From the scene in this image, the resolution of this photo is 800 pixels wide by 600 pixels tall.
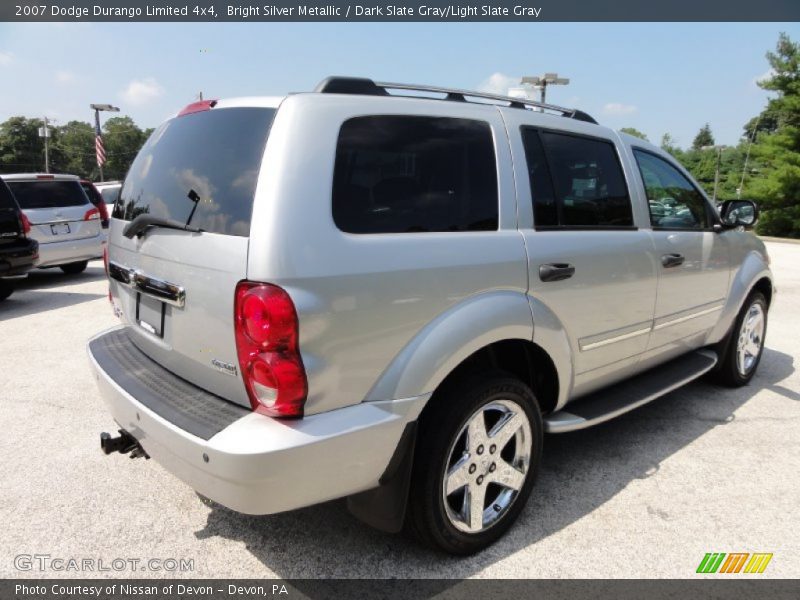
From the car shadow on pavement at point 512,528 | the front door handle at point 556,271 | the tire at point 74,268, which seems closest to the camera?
the car shadow on pavement at point 512,528

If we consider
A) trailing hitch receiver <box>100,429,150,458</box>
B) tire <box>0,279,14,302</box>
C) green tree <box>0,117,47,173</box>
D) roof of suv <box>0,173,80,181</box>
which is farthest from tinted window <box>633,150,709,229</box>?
green tree <box>0,117,47,173</box>

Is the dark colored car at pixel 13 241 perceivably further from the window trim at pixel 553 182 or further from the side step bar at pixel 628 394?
the side step bar at pixel 628 394

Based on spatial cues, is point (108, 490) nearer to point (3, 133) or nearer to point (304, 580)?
point (304, 580)

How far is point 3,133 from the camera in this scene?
6719 centimetres

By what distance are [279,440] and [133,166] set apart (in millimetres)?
1913

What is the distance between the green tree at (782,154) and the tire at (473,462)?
2743 cm

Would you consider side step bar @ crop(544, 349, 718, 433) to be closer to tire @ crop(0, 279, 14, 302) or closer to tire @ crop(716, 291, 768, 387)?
tire @ crop(716, 291, 768, 387)

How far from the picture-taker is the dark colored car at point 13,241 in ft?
23.6

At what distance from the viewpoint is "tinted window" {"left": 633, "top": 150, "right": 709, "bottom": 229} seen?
3438mm

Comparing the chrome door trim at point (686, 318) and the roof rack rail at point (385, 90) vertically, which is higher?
the roof rack rail at point (385, 90)

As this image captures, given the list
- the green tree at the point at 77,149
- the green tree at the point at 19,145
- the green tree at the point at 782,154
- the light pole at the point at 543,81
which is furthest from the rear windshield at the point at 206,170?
the green tree at the point at 77,149

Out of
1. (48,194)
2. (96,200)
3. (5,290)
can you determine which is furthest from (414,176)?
(96,200)

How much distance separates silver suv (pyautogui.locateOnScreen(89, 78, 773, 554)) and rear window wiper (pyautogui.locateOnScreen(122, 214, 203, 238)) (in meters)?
0.01

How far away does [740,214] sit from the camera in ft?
13.4
